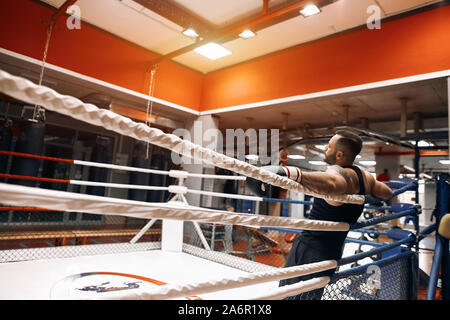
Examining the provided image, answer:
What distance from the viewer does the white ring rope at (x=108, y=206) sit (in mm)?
594

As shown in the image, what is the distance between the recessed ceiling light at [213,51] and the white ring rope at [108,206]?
419 cm

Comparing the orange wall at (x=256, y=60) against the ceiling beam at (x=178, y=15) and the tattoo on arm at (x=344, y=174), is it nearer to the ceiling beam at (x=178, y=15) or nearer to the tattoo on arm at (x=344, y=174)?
the ceiling beam at (x=178, y=15)

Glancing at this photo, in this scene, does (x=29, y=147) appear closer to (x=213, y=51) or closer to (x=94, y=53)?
(x=94, y=53)

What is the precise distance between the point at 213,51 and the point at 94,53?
1.89 m

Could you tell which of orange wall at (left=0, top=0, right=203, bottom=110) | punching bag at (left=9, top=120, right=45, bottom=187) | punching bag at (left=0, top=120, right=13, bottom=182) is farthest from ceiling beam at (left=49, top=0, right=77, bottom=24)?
punching bag at (left=0, top=120, right=13, bottom=182)

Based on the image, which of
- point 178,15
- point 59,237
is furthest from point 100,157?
point 178,15

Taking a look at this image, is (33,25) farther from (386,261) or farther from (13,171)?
(386,261)

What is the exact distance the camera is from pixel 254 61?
16.6ft

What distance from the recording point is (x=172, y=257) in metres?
3.28

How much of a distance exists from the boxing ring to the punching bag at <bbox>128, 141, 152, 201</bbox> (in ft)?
6.18

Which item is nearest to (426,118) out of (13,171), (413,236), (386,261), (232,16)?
(232,16)

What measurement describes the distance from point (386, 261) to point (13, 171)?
482 cm

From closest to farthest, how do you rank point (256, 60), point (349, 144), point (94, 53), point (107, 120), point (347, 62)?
point (107, 120), point (349, 144), point (347, 62), point (94, 53), point (256, 60)

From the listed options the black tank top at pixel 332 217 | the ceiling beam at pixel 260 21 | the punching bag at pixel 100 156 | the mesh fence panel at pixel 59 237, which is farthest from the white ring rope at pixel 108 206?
the punching bag at pixel 100 156
